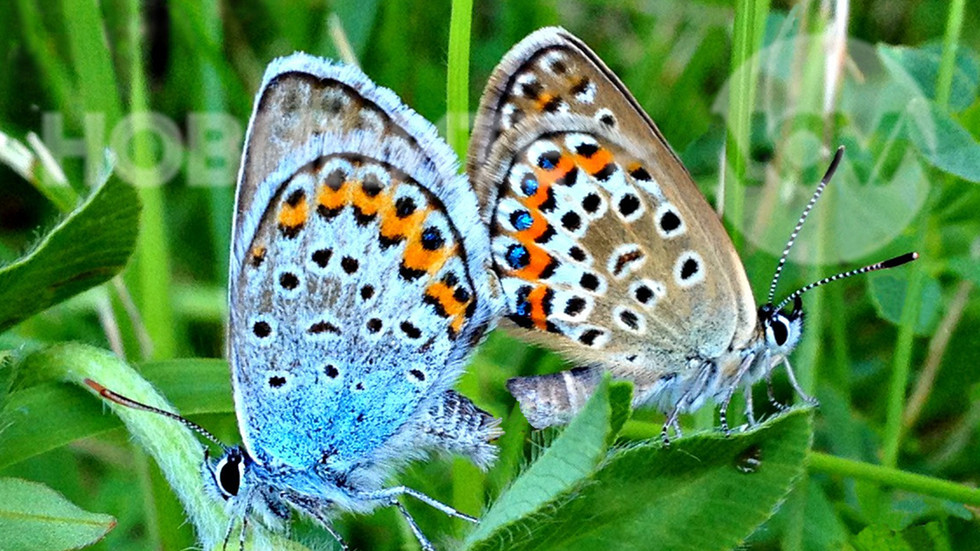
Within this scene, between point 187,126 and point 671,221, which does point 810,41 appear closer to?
point 671,221

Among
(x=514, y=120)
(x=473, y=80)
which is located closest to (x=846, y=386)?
(x=514, y=120)

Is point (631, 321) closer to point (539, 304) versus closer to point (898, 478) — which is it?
point (539, 304)

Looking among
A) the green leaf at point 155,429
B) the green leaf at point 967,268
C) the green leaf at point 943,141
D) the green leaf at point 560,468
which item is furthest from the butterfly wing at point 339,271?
the green leaf at point 967,268

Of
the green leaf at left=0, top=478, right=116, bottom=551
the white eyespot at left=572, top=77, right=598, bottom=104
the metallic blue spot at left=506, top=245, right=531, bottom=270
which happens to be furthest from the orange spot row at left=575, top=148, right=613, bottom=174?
the green leaf at left=0, top=478, right=116, bottom=551

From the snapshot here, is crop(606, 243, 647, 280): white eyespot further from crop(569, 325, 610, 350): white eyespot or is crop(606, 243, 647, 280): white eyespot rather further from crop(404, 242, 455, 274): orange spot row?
crop(404, 242, 455, 274): orange spot row

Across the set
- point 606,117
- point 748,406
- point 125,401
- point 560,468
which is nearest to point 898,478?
point 748,406

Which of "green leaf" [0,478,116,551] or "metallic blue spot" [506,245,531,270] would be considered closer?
"green leaf" [0,478,116,551]
